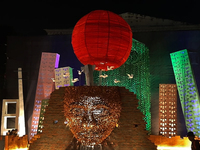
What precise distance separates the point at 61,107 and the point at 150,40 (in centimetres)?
392

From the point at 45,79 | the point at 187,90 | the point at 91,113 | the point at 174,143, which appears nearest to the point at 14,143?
the point at 91,113

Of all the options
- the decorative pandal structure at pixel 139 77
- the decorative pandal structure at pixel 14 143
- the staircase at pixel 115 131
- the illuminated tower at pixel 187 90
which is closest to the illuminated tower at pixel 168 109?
the illuminated tower at pixel 187 90

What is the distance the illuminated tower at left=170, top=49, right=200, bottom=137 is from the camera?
19.3 ft

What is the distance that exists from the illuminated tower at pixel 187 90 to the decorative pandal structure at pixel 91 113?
9.75ft

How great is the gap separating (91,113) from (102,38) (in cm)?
108

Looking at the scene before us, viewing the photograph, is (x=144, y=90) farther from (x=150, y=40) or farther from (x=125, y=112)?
(x=125, y=112)

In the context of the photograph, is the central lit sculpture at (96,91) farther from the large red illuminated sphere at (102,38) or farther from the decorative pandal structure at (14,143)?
the decorative pandal structure at (14,143)

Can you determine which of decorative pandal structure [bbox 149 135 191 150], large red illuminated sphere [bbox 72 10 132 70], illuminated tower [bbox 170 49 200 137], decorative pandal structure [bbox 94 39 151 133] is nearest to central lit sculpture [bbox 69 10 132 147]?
large red illuminated sphere [bbox 72 10 132 70]

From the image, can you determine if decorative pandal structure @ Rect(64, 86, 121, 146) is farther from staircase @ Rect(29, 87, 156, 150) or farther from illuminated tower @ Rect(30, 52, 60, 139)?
illuminated tower @ Rect(30, 52, 60, 139)

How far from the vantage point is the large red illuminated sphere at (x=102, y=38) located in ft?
11.7

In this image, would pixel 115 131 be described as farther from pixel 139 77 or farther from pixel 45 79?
pixel 45 79

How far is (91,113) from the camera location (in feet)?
11.5

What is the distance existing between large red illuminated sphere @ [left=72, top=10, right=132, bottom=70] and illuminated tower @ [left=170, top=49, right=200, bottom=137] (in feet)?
9.69

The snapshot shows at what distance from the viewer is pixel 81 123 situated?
3498 millimetres
